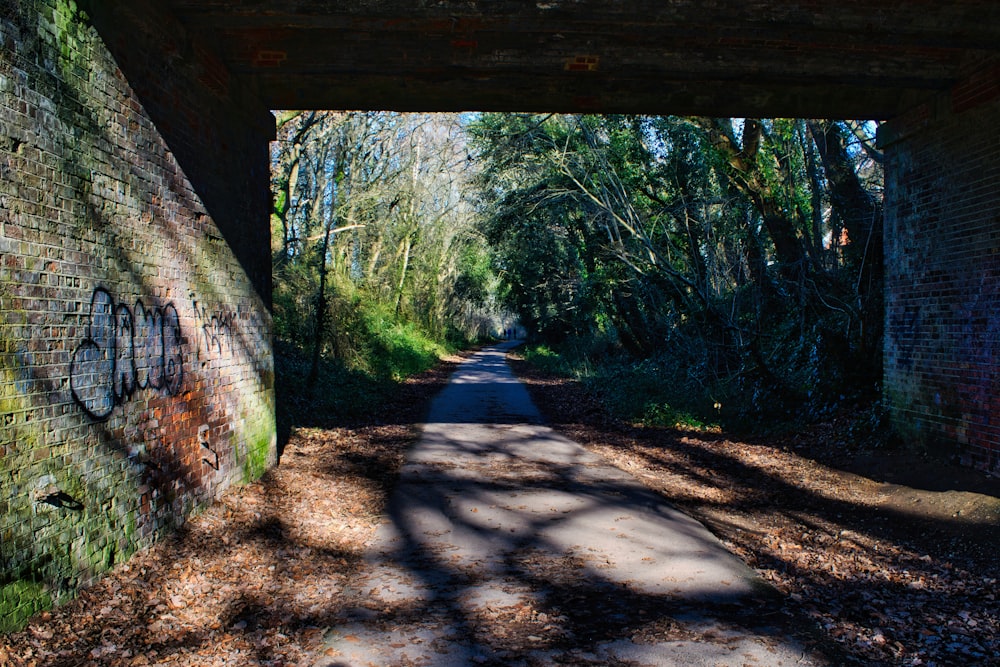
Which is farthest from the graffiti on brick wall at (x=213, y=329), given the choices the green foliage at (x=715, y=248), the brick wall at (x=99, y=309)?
the green foliage at (x=715, y=248)

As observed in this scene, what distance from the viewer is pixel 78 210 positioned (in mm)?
4488

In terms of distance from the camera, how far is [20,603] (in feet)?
12.4

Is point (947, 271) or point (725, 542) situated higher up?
point (947, 271)

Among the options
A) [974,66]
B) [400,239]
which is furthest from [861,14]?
[400,239]

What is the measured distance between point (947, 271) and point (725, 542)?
176 inches

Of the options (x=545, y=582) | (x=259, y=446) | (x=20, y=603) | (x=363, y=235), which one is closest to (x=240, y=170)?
(x=259, y=446)

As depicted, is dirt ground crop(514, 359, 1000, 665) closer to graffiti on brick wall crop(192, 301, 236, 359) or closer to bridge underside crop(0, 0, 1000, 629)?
bridge underside crop(0, 0, 1000, 629)

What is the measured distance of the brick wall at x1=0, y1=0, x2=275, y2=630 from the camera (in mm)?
3881

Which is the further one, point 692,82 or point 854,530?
point 692,82

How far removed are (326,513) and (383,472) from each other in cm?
177

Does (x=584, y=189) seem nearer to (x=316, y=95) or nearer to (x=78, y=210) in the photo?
(x=316, y=95)

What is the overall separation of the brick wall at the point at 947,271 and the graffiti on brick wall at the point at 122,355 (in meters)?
8.05

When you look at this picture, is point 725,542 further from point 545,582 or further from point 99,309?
point 99,309

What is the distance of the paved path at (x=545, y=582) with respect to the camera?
12.5 ft
